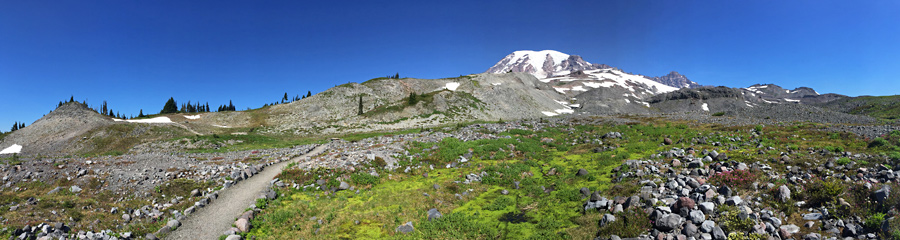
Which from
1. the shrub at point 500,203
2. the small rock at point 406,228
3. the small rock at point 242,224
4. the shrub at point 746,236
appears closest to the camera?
the shrub at point 746,236

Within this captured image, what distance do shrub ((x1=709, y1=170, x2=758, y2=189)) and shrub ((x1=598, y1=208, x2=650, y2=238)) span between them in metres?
4.53

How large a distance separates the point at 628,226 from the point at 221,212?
1678 cm

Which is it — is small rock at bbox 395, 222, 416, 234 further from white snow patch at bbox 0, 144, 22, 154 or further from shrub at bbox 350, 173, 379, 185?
white snow patch at bbox 0, 144, 22, 154

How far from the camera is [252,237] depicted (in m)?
11.9

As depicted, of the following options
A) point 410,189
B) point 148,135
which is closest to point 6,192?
point 410,189

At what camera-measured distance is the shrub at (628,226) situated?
33.3 feet

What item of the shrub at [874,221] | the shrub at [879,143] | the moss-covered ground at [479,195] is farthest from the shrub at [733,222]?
the shrub at [879,143]

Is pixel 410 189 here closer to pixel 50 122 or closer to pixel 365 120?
pixel 365 120

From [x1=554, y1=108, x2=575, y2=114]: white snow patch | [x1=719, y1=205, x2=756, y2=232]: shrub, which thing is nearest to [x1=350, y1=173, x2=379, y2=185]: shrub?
[x1=719, y1=205, x2=756, y2=232]: shrub

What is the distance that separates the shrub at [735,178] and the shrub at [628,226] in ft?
14.9

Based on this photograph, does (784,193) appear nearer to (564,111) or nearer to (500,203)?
(500,203)

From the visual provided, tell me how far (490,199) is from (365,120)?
202 ft

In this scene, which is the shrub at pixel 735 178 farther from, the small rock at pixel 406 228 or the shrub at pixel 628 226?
the small rock at pixel 406 228

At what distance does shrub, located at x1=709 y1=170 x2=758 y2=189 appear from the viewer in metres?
12.2
